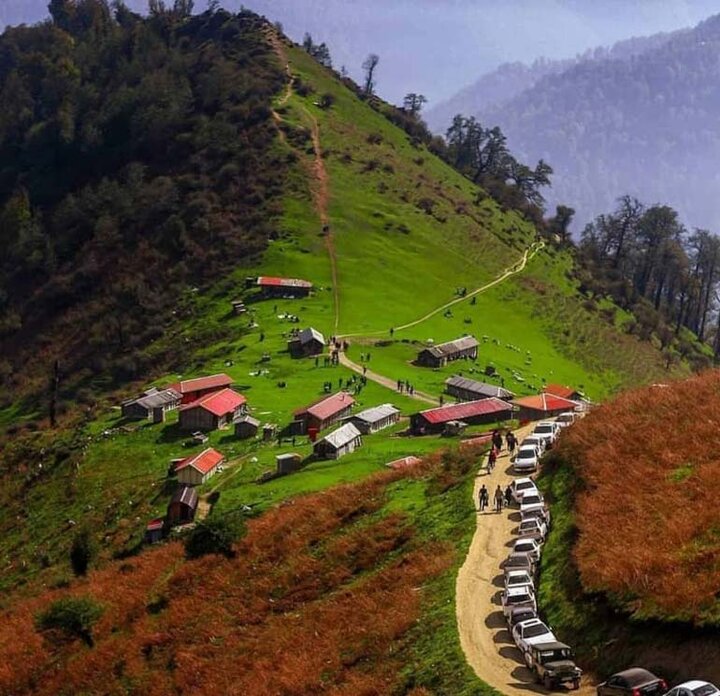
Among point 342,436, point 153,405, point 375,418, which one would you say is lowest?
point 153,405

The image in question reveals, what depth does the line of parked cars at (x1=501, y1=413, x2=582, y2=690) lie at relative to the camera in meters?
30.2

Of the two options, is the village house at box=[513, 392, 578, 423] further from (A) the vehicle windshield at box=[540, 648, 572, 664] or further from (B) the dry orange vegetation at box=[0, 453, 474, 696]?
(A) the vehicle windshield at box=[540, 648, 572, 664]

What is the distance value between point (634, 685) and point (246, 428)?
184 feet

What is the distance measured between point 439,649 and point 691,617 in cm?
1008

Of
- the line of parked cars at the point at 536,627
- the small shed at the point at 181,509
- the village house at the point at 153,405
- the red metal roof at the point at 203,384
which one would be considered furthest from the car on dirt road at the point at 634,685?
the village house at the point at 153,405

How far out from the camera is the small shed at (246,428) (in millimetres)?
79250

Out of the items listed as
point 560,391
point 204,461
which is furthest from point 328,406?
point 560,391

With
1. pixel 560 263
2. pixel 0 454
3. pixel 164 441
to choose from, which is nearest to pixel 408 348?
pixel 164 441

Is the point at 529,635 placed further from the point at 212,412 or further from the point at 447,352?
the point at 447,352

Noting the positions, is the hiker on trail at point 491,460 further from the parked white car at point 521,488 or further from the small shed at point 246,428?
the small shed at point 246,428

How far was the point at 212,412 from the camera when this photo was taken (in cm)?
8138

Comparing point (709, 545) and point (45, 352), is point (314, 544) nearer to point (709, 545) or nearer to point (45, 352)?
point (709, 545)

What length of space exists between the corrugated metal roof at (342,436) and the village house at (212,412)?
1368cm

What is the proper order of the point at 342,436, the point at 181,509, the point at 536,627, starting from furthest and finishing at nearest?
the point at 342,436
the point at 181,509
the point at 536,627
